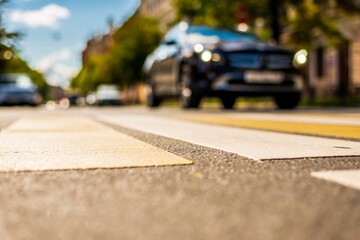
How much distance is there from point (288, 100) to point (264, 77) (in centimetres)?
150

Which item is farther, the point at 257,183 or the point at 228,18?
the point at 228,18

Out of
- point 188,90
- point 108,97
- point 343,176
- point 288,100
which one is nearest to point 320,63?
point 108,97

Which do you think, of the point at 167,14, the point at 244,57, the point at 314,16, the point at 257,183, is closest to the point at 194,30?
the point at 244,57

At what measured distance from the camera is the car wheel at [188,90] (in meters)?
10.6

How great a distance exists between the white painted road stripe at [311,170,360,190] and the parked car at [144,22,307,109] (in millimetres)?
7294

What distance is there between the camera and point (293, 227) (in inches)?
67.1

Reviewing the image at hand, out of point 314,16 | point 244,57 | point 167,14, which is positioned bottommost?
point 244,57

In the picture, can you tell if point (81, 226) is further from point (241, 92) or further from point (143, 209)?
point (241, 92)

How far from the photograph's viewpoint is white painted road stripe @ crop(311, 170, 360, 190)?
2.36m

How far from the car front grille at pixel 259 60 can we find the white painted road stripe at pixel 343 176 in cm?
746

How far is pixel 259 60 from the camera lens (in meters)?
10.3

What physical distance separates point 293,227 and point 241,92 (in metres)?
8.47

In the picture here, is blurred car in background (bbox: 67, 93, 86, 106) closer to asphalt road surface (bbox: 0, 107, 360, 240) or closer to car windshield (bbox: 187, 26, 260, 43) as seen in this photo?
car windshield (bbox: 187, 26, 260, 43)

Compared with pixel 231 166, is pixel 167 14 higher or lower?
higher
